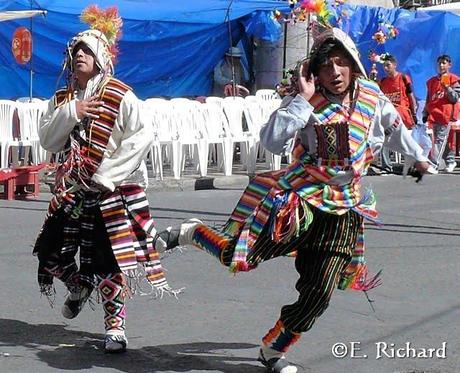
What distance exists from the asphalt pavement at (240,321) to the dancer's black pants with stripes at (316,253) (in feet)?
1.88

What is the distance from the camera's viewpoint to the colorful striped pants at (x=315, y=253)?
5.21m

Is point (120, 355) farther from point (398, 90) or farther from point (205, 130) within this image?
point (398, 90)

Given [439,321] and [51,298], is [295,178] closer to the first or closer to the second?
[439,321]

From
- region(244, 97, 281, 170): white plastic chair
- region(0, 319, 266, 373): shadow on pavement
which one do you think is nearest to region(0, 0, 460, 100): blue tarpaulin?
region(244, 97, 281, 170): white plastic chair

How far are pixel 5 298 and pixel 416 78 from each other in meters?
13.9

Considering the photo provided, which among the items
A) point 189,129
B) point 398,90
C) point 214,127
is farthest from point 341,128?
point 398,90

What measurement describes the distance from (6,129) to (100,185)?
30.3 ft

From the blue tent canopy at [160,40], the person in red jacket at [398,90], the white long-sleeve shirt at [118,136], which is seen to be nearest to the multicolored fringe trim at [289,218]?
the white long-sleeve shirt at [118,136]

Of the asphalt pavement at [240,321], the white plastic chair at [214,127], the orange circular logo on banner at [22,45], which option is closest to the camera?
the asphalt pavement at [240,321]

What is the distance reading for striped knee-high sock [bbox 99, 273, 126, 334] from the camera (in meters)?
5.94

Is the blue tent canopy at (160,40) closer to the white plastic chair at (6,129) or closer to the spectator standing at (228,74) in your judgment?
the spectator standing at (228,74)

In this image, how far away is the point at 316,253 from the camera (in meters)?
5.25

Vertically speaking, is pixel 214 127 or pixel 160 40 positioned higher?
pixel 160 40

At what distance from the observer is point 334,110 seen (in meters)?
5.26
